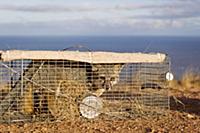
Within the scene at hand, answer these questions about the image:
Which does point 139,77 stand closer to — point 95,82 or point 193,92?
point 95,82

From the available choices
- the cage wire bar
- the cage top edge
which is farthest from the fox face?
the cage top edge

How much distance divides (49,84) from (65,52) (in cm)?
71

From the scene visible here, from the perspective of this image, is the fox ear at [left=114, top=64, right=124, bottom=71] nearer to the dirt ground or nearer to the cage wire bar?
the cage wire bar

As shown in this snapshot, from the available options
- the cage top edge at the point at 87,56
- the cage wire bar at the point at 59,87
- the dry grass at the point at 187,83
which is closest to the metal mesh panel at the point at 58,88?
the cage wire bar at the point at 59,87

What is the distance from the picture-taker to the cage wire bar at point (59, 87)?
1073 cm

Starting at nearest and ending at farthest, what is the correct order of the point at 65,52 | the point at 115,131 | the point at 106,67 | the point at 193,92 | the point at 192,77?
1. the point at 115,131
2. the point at 65,52
3. the point at 106,67
4. the point at 193,92
5. the point at 192,77

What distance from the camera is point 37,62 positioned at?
10836 mm

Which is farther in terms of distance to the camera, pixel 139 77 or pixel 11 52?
pixel 139 77

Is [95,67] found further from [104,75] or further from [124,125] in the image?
[124,125]

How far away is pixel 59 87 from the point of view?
35.7ft

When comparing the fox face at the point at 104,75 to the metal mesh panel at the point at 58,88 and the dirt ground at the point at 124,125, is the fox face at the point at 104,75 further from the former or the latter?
the dirt ground at the point at 124,125

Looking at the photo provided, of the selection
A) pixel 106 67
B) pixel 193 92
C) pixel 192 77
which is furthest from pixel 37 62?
pixel 192 77

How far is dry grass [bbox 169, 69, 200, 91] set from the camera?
1740 cm

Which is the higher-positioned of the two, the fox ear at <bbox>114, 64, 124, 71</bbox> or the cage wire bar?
the fox ear at <bbox>114, 64, 124, 71</bbox>
